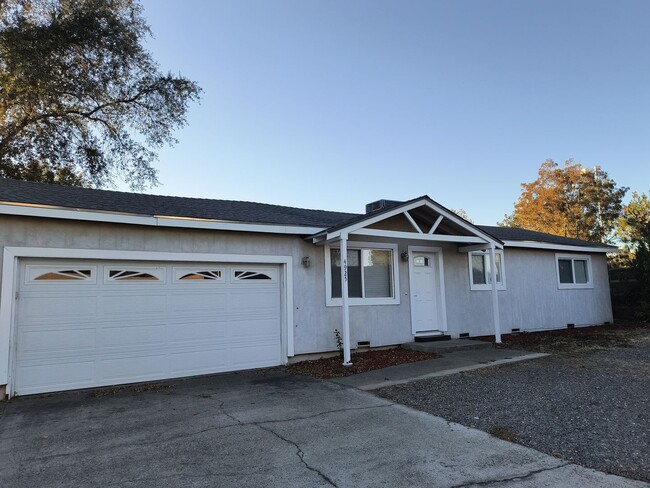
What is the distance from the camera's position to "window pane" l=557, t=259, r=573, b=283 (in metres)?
13.2

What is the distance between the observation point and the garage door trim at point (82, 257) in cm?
582

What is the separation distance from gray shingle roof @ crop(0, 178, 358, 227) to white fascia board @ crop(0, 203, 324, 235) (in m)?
0.12

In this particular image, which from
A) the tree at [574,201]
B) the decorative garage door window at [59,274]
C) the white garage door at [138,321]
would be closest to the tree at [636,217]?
the tree at [574,201]

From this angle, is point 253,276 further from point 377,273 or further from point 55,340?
point 55,340

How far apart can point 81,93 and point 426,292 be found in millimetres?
15766

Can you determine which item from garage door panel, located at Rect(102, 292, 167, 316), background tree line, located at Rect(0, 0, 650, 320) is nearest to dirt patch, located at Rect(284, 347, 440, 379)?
garage door panel, located at Rect(102, 292, 167, 316)

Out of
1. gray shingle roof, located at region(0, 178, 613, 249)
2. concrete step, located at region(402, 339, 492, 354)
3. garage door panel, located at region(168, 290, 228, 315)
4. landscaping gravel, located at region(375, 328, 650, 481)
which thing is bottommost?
landscaping gravel, located at region(375, 328, 650, 481)

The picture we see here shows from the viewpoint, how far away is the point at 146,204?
25.7 feet

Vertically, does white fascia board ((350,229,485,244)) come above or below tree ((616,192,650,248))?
below

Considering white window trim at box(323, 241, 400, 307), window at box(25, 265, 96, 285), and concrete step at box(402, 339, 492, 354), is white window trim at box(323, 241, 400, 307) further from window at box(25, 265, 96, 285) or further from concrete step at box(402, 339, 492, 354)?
window at box(25, 265, 96, 285)

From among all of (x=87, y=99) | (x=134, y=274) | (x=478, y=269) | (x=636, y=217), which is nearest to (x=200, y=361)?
(x=134, y=274)

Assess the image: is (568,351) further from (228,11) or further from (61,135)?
(61,135)

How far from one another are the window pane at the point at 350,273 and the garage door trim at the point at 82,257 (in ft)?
3.73

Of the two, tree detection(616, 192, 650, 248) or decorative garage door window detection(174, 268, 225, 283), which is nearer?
decorative garage door window detection(174, 268, 225, 283)
